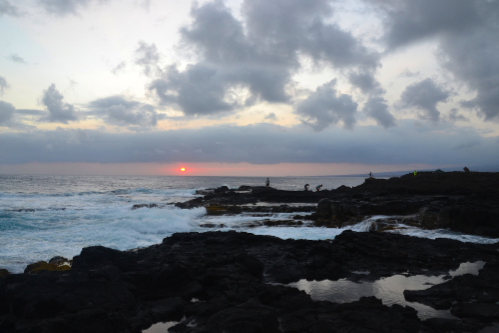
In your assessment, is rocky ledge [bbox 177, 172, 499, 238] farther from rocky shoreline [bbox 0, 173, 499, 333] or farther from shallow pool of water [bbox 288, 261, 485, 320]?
shallow pool of water [bbox 288, 261, 485, 320]

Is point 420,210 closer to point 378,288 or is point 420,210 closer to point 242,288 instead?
point 378,288

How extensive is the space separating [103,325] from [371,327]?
16.4 ft

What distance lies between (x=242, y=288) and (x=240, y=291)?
0.19 meters

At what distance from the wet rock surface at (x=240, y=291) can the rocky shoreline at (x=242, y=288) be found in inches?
1.0

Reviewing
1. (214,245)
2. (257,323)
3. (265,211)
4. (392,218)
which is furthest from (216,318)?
(265,211)


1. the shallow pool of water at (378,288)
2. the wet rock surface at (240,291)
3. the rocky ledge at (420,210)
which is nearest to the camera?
the wet rock surface at (240,291)

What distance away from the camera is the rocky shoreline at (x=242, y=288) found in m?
5.86

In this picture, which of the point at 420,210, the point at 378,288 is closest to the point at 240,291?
the point at 378,288

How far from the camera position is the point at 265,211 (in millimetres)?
30312

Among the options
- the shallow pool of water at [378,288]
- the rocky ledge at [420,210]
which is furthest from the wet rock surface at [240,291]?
the rocky ledge at [420,210]

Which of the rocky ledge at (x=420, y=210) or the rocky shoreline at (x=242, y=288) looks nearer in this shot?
the rocky shoreline at (x=242, y=288)

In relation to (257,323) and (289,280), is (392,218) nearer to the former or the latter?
(289,280)

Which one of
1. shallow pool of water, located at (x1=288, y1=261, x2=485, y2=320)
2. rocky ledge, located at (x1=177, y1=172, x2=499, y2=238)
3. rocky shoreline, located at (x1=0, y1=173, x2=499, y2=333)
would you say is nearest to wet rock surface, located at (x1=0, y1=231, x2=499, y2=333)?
rocky shoreline, located at (x1=0, y1=173, x2=499, y2=333)

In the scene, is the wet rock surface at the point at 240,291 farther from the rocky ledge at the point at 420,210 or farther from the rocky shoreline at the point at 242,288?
the rocky ledge at the point at 420,210
